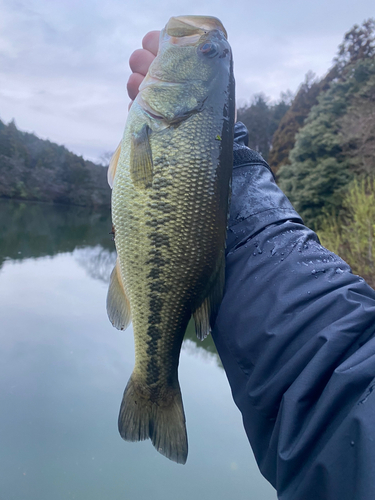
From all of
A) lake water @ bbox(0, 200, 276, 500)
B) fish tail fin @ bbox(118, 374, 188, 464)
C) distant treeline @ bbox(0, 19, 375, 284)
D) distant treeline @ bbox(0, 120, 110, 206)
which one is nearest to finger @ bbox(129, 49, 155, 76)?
fish tail fin @ bbox(118, 374, 188, 464)

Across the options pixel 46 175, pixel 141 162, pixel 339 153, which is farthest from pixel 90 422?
pixel 46 175

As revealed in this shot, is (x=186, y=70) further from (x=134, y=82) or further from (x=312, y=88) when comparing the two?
(x=312, y=88)

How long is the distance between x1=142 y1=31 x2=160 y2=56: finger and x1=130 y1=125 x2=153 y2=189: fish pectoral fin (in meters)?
0.57

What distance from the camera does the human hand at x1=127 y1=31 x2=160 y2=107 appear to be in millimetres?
1540

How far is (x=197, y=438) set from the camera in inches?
155

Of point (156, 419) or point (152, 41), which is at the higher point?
point (152, 41)

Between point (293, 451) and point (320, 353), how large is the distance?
29 cm

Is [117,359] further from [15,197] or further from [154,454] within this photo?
[15,197]

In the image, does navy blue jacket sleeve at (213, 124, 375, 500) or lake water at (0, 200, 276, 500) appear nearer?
navy blue jacket sleeve at (213, 124, 375, 500)

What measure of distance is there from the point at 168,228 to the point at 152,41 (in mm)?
979

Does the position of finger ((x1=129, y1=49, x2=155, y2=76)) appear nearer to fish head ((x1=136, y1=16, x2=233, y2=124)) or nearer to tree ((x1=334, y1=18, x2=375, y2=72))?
fish head ((x1=136, y1=16, x2=233, y2=124))

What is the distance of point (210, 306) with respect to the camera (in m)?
1.24

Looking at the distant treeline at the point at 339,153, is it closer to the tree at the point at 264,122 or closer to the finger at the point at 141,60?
the finger at the point at 141,60

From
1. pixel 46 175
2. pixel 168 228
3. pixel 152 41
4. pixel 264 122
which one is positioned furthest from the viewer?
pixel 46 175
